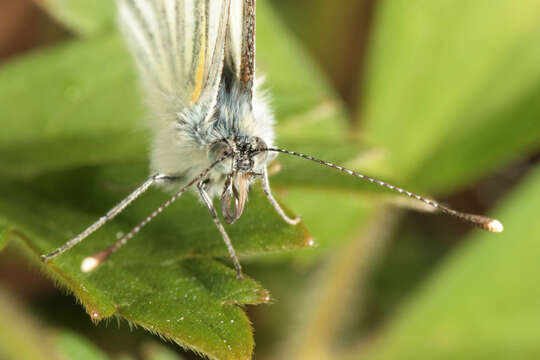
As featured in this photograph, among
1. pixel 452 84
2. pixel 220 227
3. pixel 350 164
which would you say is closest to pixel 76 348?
pixel 220 227

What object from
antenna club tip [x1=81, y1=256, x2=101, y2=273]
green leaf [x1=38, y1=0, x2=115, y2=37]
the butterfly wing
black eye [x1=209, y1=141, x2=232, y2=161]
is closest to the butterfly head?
black eye [x1=209, y1=141, x2=232, y2=161]

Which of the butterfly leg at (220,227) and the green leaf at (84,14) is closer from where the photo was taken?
the butterfly leg at (220,227)

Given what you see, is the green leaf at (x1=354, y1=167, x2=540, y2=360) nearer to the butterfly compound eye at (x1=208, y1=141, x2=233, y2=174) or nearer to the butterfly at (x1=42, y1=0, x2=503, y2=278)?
the butterfly at (x1=42, y1=0, x2=503, y2=278)

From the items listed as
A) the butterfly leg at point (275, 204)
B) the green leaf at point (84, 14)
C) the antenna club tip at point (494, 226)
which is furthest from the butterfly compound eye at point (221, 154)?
the green leaf at point (84, 14)

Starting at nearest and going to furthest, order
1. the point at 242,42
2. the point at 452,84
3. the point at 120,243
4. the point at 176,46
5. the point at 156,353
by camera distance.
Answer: the point at 120,243
the point at 242,42
the point at 176,46
the point at 156,353
the point at 452,84

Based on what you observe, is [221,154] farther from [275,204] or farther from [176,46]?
[176,46]

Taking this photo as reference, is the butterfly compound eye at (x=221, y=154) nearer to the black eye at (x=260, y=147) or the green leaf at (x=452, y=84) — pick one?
the black eye at (x=260, y=147)
